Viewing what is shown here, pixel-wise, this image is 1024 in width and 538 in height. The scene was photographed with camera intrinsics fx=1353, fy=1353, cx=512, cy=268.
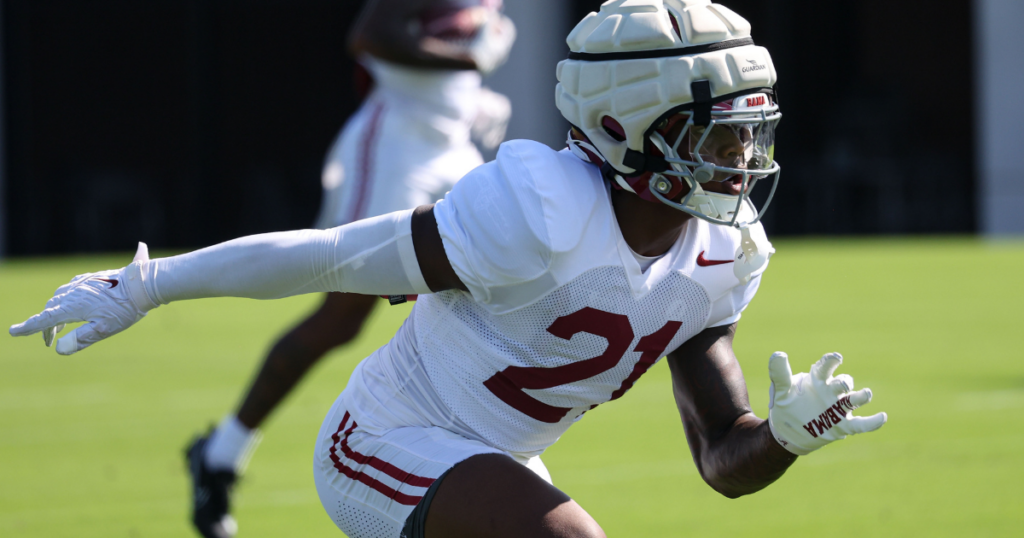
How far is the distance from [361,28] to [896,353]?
458 cm

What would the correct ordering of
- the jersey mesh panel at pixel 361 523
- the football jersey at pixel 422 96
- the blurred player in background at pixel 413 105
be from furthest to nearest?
the football jersey at pixel 422 96 → the blurred player in background at pixel 413 105 → the jersey mesh panel at pixel 361 523

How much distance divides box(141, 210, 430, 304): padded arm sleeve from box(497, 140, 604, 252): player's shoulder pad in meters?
0.25

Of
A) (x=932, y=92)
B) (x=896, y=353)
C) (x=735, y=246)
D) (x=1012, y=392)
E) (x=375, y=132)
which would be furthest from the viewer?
(x=932, y=92)

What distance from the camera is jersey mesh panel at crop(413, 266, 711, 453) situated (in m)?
2.91

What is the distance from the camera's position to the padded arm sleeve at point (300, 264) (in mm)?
2855

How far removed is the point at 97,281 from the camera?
9.59 ft

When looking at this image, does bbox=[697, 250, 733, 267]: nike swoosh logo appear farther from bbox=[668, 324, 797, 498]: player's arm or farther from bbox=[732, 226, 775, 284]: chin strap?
bbox=[668, 324, 797, 498]: player's arm

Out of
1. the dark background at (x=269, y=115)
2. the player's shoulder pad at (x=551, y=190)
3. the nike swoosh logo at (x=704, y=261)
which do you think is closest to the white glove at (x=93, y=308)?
the player's shoulder pad at (x=551, y=190)

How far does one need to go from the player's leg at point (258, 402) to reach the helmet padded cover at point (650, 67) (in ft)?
7.14

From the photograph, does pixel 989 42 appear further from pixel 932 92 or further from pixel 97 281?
pixel 97 281

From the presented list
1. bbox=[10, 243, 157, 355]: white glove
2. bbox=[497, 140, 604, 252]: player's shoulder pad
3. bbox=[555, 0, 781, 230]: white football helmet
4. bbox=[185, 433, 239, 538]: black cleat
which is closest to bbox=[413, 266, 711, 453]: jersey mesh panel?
bbox=[497, 140, 604, 252]: player's shoulder pad

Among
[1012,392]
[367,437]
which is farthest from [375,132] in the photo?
[1012,392]

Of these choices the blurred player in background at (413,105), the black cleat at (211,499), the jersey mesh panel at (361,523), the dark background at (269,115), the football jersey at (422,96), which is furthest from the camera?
the dark background at (269,115)

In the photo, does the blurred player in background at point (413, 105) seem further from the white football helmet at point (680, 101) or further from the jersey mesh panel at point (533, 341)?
the white football helmet at point (680, 101)
